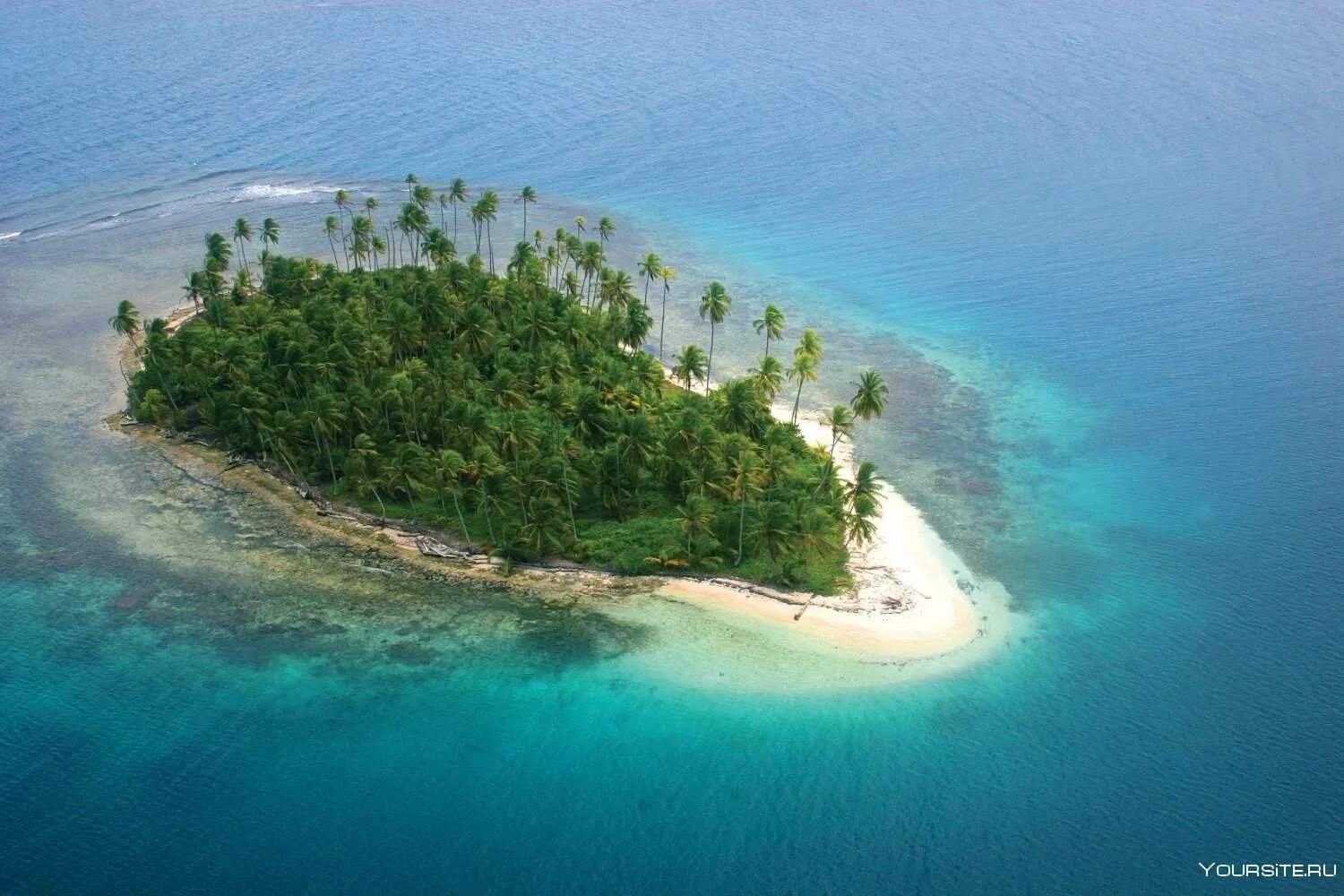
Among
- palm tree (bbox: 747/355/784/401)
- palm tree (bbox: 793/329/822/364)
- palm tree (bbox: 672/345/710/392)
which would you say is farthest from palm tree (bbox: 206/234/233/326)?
palm tree (bbox: 793/329/822/364)

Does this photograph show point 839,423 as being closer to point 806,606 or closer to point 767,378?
point 767,378

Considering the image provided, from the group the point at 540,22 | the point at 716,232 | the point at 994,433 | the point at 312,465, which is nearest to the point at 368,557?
the point at 312,465

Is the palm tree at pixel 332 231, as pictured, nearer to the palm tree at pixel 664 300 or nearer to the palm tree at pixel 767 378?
the palm tree at pixel 664 300

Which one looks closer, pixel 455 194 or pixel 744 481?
pixel 744 481

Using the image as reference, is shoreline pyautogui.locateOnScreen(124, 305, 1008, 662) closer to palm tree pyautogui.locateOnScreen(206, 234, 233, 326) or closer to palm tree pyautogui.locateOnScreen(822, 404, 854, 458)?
palm tree pyautogui.locateOnScreen(822, 404, 854, 458)

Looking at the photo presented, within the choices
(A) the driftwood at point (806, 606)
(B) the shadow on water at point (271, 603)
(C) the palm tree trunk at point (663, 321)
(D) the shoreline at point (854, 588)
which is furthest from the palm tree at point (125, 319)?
(A) the driftwood at point (806, 606)

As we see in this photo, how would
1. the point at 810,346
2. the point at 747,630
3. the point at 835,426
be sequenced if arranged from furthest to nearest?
the point at 810,346
the point at 835,426
the point at 747,630

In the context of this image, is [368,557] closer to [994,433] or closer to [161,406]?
[161,406]

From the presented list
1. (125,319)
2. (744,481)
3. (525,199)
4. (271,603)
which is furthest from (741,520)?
(125,319)
